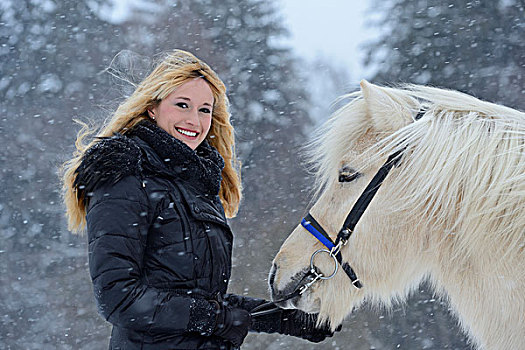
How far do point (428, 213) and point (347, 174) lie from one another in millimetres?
294

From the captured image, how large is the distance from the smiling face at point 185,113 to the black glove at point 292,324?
29.3 inches

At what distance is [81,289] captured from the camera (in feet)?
25.3

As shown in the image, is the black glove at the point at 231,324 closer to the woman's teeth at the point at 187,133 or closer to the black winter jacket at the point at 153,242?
the black winter jacket at the point at 153,242

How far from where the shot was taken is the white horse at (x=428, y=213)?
4.57 ft

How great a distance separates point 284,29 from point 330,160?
746cm

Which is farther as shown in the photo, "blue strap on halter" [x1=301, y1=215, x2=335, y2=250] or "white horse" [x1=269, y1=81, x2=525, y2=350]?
"blue strap on halter" [x1=301, y1=215, x2=335, y2=250]

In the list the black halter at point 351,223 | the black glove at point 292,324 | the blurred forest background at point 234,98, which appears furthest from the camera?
the blurred forest background at point 234,98

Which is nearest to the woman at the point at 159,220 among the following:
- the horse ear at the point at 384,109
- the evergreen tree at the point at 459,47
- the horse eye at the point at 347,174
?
the horse eye at the point at 347,174

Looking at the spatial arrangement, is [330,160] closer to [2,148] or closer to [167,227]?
[167,227]

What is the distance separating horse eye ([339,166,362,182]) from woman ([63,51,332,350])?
1.45ft

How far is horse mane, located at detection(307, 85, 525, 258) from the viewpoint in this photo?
1.39 meters

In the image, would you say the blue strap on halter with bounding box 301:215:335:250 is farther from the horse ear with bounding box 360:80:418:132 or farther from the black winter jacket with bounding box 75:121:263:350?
the horse ear with bounding box 360:80:418:132

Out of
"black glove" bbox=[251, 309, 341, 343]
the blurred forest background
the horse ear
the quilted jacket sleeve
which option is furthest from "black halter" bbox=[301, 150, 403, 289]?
the blurred forest background

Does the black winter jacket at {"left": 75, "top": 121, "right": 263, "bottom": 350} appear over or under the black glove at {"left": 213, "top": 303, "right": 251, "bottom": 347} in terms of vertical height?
over
